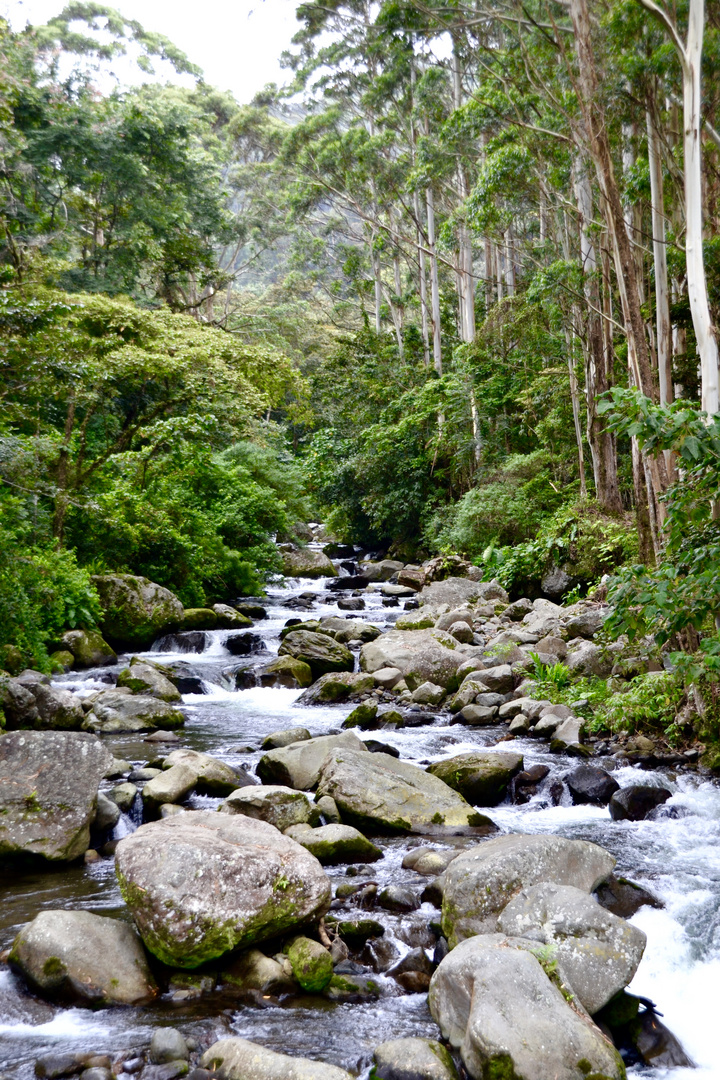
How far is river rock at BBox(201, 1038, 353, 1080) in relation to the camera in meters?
3.28

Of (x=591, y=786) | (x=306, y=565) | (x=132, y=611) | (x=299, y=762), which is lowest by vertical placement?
(x=591, y=786)

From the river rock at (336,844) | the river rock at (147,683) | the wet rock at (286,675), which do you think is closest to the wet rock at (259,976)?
the river rock at (336,844)

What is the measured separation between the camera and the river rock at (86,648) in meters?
11.4

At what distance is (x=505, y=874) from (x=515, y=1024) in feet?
3.66

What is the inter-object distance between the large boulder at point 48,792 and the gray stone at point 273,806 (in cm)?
96

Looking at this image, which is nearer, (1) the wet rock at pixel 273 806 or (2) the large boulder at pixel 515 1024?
(2) the large boulder at pixel 515 1024

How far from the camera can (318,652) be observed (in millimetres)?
11961

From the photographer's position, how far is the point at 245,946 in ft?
13.7

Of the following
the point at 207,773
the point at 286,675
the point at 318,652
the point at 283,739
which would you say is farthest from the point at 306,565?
the point at 207,773

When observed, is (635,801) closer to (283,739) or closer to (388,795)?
(388,795)

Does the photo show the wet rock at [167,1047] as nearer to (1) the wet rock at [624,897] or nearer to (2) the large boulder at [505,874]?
(2) the large boulder at [505,874]

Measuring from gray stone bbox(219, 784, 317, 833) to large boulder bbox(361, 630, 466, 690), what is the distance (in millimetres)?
4929

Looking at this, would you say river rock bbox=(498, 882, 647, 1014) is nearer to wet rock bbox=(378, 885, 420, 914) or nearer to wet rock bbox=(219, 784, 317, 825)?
wet rock bbox=(378, 885, 420, 914)

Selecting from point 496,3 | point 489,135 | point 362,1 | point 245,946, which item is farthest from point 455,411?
point 245,946
